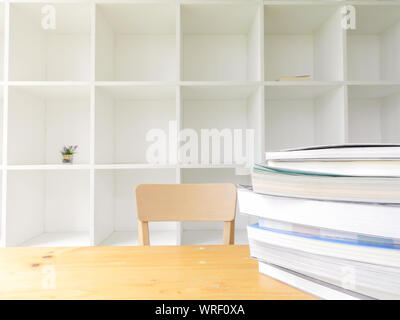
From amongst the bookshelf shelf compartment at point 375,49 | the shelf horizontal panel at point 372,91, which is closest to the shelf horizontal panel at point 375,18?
the bookshelf shelf compartment at point 375,49

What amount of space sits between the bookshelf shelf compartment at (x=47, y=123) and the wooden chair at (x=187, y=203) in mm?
754

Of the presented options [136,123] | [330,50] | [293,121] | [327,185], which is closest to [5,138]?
[136,123]

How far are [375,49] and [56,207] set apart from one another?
2.16 metres

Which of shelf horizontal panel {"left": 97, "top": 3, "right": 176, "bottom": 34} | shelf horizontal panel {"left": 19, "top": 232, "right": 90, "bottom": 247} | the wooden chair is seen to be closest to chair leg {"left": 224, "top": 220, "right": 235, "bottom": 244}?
the wooden chair

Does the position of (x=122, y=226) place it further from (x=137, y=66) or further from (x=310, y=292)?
(x=310, y=292)

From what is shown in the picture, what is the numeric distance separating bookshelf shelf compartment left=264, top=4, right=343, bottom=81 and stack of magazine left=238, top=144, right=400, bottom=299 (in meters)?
1.19

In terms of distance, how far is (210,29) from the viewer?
149cm

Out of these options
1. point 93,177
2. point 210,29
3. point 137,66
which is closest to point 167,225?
point 93,177

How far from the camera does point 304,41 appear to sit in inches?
62.1

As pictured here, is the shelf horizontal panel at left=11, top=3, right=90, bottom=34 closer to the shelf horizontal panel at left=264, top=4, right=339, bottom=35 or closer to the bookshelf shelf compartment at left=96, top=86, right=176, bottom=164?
the bookshelf shelf compartment at left=96, top=86, right=176, bottom=164

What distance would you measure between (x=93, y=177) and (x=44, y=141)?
1.91 feet

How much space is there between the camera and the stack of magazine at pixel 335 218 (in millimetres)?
220

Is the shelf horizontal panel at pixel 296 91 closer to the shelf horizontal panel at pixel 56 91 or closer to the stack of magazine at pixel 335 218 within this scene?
the shelf horizontal panel at pixel 56 91

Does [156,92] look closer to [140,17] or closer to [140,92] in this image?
[140,92]
